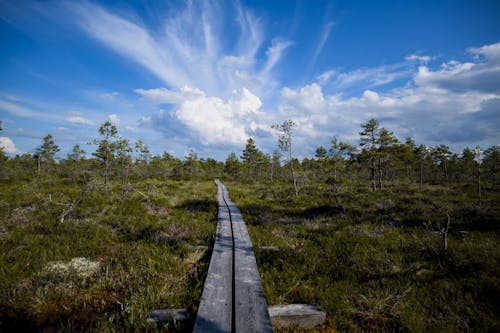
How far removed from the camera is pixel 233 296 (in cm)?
350

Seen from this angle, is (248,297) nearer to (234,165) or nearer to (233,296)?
(233,296)

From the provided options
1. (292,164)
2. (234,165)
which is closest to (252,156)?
(234,165)

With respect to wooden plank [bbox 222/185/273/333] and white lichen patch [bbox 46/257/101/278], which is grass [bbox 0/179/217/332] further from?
wooden plank [bbox 222/185/273/333]

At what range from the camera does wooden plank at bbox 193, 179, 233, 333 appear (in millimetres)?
2777

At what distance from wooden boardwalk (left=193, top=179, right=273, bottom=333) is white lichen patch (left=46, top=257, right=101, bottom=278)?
8.50 feet

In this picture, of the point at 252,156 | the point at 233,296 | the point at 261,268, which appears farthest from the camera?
the point at 252,156

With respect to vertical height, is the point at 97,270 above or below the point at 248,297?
below

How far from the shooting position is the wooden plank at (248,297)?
2.79 metres

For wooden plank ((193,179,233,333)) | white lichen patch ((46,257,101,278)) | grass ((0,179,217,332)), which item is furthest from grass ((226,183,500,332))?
white lichen patch ((46,257,101,278))

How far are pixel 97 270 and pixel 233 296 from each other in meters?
3.23

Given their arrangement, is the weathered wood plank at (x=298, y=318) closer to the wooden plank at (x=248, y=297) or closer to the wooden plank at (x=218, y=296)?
the wooden plank at (x=248, y=297)

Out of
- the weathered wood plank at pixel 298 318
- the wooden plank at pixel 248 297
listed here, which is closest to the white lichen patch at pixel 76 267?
the wooden plank at pixel 248 297

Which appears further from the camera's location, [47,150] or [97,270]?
[47,150]

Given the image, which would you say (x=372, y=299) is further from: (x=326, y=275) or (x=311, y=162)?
(x=311, y=162)
